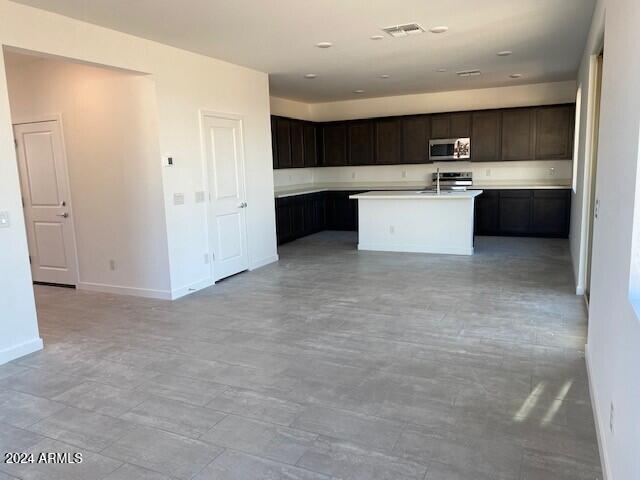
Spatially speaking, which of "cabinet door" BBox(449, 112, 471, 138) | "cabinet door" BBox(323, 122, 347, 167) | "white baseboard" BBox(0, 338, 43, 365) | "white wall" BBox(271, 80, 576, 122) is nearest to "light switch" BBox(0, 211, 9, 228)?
"white baseboard" BBox(0, 338, 43, 365)

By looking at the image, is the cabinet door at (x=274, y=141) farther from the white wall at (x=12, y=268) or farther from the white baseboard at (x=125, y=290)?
the white wall at (x=12, y=268)

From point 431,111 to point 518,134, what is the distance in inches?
67.7

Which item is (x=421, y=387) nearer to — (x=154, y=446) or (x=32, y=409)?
(x=154, y=446)

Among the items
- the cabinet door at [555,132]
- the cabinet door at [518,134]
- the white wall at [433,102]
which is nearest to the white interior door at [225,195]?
the white wall at [433,102]

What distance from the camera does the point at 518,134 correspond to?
840 cm

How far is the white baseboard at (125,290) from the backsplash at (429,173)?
428cm

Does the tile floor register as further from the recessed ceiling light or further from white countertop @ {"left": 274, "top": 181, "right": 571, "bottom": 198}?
white countertop @ {"left": 274, "top": 181, "right": 571, "bottom": 198}

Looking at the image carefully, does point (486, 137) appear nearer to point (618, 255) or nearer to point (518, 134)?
point (518, 134)

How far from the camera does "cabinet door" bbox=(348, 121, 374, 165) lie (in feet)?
31.4

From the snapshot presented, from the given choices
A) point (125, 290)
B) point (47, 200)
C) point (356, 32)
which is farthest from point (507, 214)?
point (47, 200)

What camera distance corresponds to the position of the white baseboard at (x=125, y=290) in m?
5.31

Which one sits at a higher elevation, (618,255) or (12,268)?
(618,255)

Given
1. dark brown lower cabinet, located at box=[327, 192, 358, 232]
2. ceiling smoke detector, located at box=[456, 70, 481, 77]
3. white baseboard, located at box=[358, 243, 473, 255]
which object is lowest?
white baseboard, located at box=[358, 243, 473, 255]

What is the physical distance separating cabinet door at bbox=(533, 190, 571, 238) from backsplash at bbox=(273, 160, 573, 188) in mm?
506
